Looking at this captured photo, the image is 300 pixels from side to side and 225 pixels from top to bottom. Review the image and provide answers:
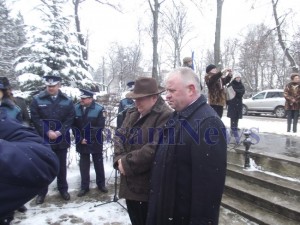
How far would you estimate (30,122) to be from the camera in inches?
208

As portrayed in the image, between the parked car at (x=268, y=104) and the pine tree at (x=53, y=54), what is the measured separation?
48.8 ft

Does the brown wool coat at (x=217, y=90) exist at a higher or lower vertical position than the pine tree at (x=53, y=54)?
lower

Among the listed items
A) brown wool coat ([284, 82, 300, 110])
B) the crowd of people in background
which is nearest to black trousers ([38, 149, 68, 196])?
the crowd of people in background

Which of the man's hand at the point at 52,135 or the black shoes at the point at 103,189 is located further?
the black shoes at the point at 103,189

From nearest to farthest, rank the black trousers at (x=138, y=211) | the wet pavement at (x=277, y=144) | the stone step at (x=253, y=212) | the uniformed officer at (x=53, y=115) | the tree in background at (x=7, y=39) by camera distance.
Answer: the black trousers at (x=138, y=211) < the stone step at (x=253, y=212) < the uniformed officer at (x=53, y=115) < the wet pavement at (x=277, y=144) < the tree in background at (x=7, y=39)

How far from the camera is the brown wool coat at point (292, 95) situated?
28.5 feet

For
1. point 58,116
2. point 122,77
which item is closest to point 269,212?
point 58,116

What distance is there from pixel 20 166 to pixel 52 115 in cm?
419

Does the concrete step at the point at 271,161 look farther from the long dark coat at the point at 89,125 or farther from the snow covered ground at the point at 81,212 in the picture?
the long dark coat at the point at 89,125

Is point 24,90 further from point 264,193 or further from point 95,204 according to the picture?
point 264,193

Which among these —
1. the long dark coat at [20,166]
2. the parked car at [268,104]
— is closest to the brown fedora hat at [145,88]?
the long dark coat at [20,166]

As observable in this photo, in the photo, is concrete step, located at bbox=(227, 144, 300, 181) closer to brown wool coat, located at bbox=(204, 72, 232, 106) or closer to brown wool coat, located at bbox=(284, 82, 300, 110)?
brown wool coat, located at bbox=(204, 72, 232, 106)

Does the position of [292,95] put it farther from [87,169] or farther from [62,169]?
[62,169]

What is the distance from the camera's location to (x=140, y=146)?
3115 mm
